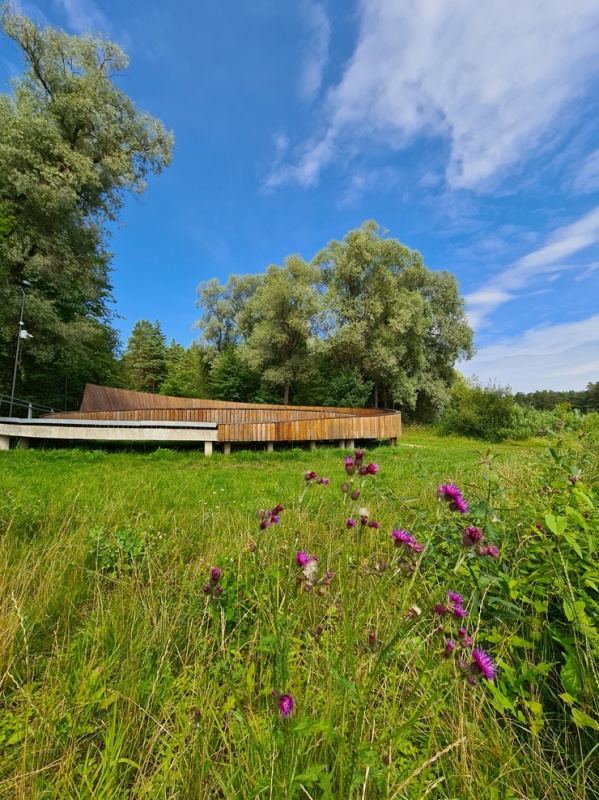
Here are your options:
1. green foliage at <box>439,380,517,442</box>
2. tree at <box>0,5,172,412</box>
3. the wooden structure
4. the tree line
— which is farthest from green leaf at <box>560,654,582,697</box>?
the tree line

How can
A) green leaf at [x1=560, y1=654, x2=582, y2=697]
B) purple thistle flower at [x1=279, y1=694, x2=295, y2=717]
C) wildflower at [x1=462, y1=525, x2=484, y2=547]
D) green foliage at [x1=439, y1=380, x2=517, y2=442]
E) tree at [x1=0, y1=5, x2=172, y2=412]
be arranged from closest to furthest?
purple thistle flower at [x1=279, y1=694, x2=295, y2=717], wildflower at [x1=462, y1=525, x2=484, y2=547], green leaf at [x1=560, y1=654, x2=582, y2=697], tree at [x1=0, y1=5, x2=172, y2=412], green foliage at [x1=439, y1=380, x2=517, y2=442]

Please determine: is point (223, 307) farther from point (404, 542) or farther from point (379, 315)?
point (404, 542)

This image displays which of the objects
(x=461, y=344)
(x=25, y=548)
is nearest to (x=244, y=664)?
(x=25, y=548)

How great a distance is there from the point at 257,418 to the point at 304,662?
1280cm

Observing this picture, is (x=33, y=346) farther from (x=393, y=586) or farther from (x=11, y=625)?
(x=393, y=586)

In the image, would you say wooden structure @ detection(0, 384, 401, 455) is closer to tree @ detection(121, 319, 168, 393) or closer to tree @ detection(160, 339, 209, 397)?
tree @ detection(160, 339, 209, 397)

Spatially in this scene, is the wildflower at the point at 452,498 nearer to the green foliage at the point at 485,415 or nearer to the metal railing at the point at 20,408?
the metal railing at the point at 20,408

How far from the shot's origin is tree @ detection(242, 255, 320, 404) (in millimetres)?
21094

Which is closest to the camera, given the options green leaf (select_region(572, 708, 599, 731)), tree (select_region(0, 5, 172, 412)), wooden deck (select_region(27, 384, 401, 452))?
green leaf (select_region(572, 708, 599, 731))

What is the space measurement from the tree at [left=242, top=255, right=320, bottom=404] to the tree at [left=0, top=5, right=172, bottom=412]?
9.40 metres

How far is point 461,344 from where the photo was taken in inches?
902

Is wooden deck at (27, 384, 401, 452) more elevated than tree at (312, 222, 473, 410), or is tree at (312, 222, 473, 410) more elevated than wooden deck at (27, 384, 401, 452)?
tree at (312, 222, 473, 410)

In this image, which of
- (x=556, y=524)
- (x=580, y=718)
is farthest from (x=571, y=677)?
(x=556, y=524)

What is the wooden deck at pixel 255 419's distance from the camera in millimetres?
9562
